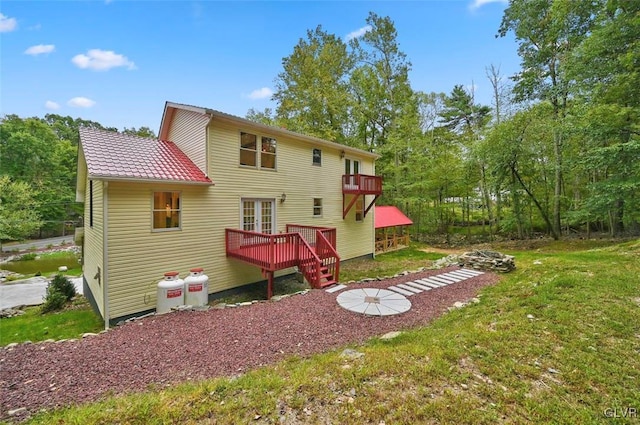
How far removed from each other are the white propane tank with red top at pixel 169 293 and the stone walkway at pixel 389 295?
12.7ft

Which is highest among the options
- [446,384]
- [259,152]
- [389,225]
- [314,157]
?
[314,157]

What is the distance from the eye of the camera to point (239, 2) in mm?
10180

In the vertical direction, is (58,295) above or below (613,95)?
below

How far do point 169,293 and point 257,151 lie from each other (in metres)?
5.35

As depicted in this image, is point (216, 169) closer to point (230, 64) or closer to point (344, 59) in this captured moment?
point (230, 64)

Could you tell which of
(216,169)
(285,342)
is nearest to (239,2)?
(216,169)

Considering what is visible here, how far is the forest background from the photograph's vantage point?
11.0 m

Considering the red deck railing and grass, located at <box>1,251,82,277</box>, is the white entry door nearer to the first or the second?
the red deck railing

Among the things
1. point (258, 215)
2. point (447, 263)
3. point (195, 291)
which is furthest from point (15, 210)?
point (447, 263)

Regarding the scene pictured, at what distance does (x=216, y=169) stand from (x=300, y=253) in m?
3.81

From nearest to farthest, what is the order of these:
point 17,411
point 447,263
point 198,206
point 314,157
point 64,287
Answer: point 17,411 < point 198,206 < point 64,287 < point 447,263 < point 314,157

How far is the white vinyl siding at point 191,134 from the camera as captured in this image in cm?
820

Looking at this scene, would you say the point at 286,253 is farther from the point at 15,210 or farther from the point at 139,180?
the point at 15,210

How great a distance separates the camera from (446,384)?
2816 mm
